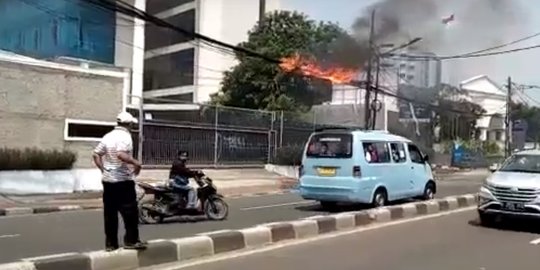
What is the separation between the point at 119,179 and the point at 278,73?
3358 cm

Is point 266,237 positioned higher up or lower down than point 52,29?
lower down

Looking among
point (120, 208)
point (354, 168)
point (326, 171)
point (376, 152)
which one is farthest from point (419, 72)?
point (120, 208)

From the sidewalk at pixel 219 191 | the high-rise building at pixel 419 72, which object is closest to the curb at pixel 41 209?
the sidewalk at pixel 219 191

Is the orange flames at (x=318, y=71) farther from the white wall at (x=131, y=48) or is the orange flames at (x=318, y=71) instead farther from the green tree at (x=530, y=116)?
the green tree at (x=530, y=116)

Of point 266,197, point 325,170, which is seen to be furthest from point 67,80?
point 325,170

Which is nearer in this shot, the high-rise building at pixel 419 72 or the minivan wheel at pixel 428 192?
the minivan wheel at pixel 428 192

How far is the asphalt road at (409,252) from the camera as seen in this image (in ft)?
28.1

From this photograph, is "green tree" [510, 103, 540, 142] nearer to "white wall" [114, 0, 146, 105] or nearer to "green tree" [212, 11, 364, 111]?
"green tree" [212, 11, 364, 111]

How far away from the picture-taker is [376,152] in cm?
1516

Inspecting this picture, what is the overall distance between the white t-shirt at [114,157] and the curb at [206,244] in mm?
828

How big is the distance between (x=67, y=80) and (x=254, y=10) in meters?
47.7

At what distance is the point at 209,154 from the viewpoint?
2861 cm

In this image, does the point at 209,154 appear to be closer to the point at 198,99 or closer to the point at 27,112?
the point at 27,112

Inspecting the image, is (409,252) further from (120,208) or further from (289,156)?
(289,156)
